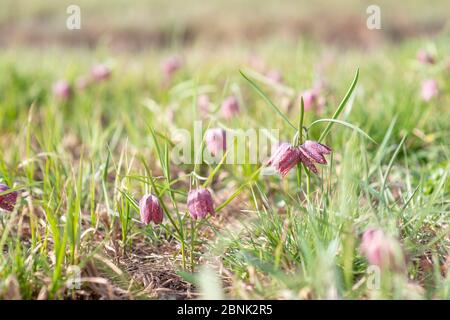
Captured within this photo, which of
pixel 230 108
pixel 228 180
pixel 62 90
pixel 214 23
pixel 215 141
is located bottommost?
pixel 228 180

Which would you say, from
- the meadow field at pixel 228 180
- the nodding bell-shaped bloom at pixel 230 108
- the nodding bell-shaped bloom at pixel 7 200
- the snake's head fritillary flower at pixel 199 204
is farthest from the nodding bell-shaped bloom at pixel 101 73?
the snake's head fritillary flower at pixel 199 204

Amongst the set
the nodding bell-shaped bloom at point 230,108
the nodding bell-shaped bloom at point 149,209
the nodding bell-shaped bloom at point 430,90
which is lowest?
the nodding bell-shaped bloom at point 149,209

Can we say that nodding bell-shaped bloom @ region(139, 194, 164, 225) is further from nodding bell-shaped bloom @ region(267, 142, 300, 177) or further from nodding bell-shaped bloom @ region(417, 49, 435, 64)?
nodding bell-shaped bloom @ region(417, 49, 435, 64)

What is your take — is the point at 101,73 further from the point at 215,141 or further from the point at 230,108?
the point at 215,141

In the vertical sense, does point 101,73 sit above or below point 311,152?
above

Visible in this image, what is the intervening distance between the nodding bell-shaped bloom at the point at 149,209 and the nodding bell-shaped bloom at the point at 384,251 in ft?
1.60

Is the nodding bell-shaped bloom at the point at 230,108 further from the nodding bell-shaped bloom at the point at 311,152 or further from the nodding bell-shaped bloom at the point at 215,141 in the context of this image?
the nodding bell-shaped bloom at the point at 311,152

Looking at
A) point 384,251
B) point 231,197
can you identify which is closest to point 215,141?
Answer: point 231,197

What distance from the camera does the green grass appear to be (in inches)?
46.2

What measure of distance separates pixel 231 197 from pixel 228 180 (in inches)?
23.5

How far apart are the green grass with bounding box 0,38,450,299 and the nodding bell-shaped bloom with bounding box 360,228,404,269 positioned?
1.6 inches

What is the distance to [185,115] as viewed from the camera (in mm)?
2412

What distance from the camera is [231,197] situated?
51.8 inches

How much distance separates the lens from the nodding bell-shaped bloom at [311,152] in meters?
1.23
